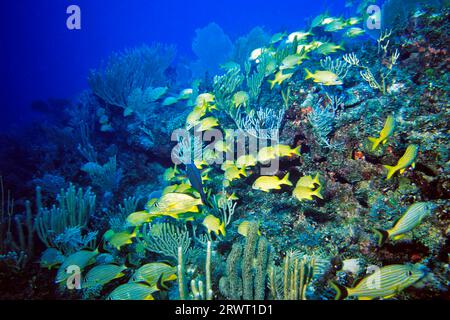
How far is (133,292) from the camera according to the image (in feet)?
8.43

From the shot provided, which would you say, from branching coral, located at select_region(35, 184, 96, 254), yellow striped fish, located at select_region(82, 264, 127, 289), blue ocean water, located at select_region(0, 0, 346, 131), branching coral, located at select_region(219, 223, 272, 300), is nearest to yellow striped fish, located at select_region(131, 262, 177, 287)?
yellow striped fish, located at select_region(82, 264, 127, 289)

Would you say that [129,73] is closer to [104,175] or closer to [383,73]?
[104,175]

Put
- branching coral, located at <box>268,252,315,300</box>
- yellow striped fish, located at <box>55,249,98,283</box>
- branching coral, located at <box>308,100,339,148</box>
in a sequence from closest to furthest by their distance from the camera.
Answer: branching coral, located at <box>268,252,315,300</box> → yellow striped fish, located at <box>55,249,98,283</box> → branching coral, located at <box>308,100,339,148</box>

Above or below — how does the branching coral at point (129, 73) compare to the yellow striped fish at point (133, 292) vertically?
above

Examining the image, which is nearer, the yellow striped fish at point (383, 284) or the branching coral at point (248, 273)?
the yellow striped fish at point (383, 284)

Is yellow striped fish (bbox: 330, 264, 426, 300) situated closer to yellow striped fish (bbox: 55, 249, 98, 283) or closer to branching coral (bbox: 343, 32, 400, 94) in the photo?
yellow striped fish (bbox: 55, 249, 98, 283)

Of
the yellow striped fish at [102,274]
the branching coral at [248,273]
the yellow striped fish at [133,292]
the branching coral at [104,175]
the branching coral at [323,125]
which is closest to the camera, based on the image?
the yellow striped fish at [133,292]

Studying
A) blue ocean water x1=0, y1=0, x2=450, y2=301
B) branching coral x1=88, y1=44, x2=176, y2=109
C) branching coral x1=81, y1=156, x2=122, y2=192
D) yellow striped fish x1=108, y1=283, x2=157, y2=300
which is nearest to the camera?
yellow striped fish x1=108, y1=283, x2=157, y2=300

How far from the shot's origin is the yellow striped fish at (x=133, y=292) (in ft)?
8.34

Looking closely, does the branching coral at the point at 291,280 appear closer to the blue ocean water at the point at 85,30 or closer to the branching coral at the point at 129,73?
the branching coral at the point at 129,73

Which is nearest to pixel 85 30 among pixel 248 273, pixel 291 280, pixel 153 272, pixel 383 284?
pixel 153 272

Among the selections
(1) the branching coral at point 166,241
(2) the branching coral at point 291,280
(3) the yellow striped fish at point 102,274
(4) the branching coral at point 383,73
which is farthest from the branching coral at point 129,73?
(2) the branching coral at point 291,280

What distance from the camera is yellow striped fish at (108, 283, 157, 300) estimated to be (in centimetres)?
254

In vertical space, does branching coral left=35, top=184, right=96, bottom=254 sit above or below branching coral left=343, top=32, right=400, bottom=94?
below
